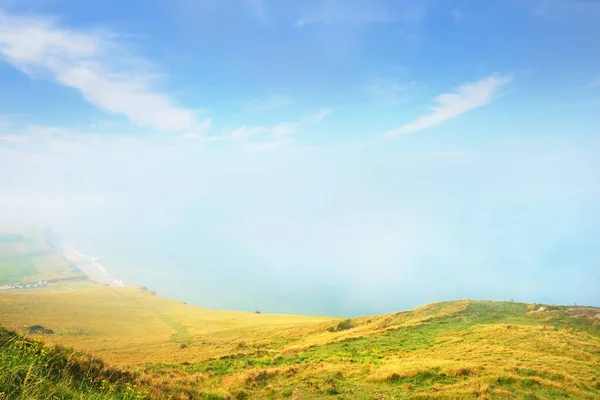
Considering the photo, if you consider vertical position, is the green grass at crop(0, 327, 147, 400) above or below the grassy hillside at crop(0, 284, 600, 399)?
above

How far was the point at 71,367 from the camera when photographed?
37.9 ft

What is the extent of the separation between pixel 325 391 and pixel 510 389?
35.9 ft

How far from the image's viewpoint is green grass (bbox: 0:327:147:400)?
692cm

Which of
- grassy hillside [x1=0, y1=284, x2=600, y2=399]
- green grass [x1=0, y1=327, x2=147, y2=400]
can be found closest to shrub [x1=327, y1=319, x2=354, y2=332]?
grassy hillside [x1=0, y1=284, x2=600, y2=399]

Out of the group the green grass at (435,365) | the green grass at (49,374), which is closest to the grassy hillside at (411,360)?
the green grass at (435,365)

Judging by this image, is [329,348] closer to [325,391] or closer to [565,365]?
[325,391]

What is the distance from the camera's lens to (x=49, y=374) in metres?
9.92

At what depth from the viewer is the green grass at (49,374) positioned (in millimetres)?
6921

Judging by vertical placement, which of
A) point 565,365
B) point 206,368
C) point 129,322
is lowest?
point 129,322

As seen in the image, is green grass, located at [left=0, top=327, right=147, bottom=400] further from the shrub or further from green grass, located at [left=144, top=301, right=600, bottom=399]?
the shrub

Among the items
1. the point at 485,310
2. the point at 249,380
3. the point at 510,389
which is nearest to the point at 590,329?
the point at 485,310

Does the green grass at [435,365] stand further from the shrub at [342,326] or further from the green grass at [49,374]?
the shrub at [342,326]

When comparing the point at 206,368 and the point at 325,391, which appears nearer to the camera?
the point at 325,391

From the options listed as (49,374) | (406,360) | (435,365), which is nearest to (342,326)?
(406,360)
